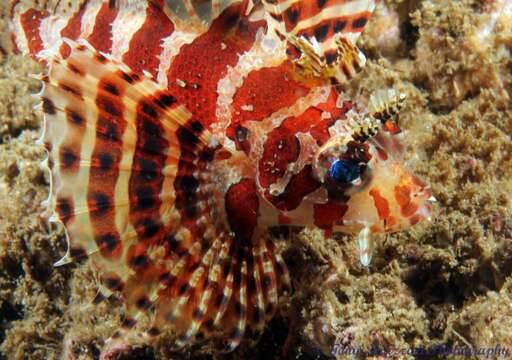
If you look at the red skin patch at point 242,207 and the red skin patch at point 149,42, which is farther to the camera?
the red skin patch at point 149,42

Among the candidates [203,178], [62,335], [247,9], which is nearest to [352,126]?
[203,178]

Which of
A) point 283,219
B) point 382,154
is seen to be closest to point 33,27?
point 283,219

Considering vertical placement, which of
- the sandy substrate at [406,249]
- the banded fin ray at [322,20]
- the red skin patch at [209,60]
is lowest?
the sandy substrate at [406,249]

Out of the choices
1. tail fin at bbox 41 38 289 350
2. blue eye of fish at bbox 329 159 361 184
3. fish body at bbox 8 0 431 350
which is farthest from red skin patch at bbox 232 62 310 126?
blue eye of fish at bbox 329 159 361 184

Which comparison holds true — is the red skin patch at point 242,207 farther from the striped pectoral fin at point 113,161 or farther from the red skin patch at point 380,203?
the red skin patch at point 380,203

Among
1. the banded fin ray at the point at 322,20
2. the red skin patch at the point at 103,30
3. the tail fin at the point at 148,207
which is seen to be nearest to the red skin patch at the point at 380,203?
the tail fin at the point at 148,207

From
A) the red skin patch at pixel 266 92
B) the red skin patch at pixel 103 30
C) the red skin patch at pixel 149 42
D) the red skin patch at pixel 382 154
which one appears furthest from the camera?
the red skin patch at pixel 103 30

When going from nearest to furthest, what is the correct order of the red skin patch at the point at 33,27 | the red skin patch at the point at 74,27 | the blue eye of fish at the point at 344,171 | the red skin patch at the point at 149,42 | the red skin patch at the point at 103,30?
the blue eye of fish at the point at 344,171
the red skin patch at the point at 149,42
the red skin patch at the point at 103,30
the red skin patch at the point at 74,27
the red skin patch at the point at 33,27

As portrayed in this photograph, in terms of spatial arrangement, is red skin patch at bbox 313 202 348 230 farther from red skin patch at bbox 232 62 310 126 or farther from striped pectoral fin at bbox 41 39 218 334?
striped pectoral fin at bbox 41 39 218 334
